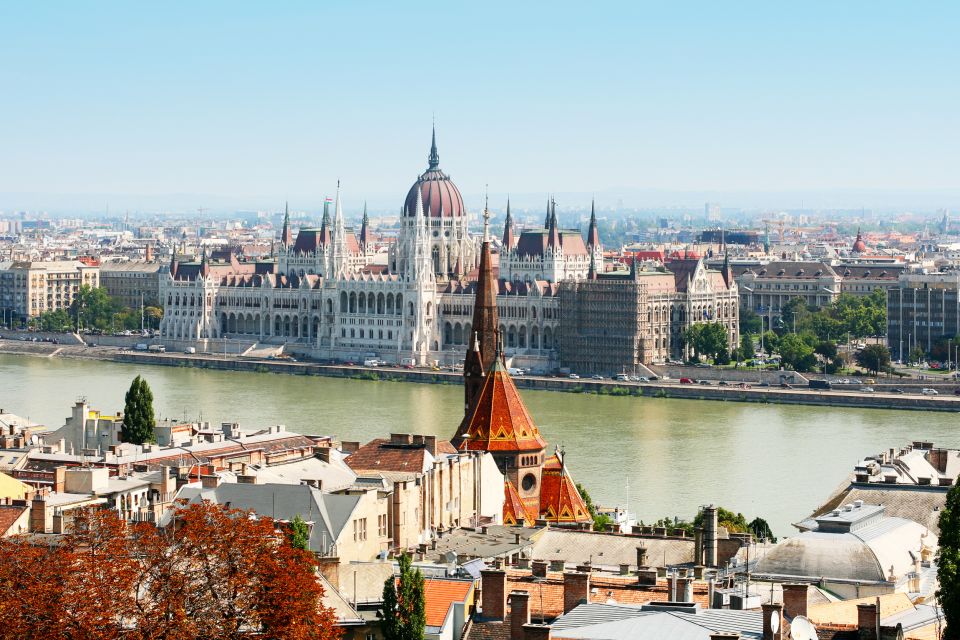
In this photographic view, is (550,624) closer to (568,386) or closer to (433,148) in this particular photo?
(568,386)

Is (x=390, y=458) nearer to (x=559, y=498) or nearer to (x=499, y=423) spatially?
(x=499, y=423)

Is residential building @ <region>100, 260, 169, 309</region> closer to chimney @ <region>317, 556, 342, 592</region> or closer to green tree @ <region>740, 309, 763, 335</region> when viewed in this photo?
green tree @ <region>740, 309, 763, 335</region>

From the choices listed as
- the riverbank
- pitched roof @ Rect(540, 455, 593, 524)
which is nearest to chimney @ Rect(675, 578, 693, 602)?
pitched roof @ Rect(540, 455, 593, 524)

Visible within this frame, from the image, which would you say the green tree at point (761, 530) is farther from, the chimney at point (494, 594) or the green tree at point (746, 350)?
the green tree at point (746, 350)

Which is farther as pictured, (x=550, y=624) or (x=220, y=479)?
(x=220, y=479)

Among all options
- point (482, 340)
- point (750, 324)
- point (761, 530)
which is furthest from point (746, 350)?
point (761, 530)

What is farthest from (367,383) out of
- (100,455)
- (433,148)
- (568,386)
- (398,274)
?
(100,455)

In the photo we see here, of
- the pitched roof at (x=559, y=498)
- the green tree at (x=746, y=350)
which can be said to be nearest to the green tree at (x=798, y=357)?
the green tree at (x=746, y=350)
